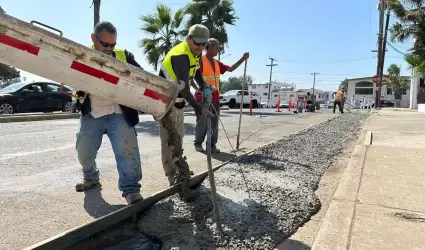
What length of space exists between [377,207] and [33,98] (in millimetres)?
13429

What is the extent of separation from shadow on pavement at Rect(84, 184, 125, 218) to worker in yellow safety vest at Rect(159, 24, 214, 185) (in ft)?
2.35

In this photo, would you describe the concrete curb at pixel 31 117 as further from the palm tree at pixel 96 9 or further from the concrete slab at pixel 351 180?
the concrete slab at pixel 351 180

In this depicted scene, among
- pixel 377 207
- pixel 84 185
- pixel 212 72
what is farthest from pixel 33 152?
pixel 377 207

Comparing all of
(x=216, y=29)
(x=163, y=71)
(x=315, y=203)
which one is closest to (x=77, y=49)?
(x=163, y=71)

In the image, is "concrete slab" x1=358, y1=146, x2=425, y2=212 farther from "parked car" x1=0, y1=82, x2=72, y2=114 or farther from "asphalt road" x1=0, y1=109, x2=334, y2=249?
"parked car" x1=0, y1=82, x2=72, y2=114

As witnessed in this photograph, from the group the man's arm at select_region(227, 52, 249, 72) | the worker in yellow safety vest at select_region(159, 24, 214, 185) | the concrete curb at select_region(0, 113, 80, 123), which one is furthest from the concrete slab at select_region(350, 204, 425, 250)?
the concrete curb at select_region(0, 113, 80, 123)

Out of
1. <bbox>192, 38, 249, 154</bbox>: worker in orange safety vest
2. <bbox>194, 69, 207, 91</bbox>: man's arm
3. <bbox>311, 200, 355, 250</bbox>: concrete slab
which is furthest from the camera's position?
<bbox>192, 38, 249, 154</bbox>: worker in orange safety vest

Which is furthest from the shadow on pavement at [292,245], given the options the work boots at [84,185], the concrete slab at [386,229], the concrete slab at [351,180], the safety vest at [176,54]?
the work boots at [84,185]

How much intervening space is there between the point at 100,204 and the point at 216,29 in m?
21.1

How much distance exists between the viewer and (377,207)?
3.54 metres

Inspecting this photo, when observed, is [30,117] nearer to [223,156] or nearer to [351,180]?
[223,156]

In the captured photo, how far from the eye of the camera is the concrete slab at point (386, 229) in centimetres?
275

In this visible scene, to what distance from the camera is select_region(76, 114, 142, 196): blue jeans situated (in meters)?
3.50

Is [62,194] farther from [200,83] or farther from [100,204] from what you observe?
[200,83]
